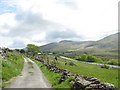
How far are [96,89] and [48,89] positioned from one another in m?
4.54

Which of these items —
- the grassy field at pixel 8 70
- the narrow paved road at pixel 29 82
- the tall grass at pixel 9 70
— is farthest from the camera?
the tall grass at pixel 9 70

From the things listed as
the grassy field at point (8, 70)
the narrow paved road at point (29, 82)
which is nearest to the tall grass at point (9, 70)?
the grassy field at point (8, 70)

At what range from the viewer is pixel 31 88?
13961mm

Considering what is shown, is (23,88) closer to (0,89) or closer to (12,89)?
(12,89)

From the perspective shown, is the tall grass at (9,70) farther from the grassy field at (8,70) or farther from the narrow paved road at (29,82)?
the narrow paved road at (29,82)

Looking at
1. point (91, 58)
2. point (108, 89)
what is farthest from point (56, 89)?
point (91, 58)

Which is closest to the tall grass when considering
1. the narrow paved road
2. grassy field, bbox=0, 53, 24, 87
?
grassy field, bbox=0, 53, 24, 87

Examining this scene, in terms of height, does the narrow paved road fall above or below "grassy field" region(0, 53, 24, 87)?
below

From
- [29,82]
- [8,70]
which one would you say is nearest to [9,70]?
[8,70]

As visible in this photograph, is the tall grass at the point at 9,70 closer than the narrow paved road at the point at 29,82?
No

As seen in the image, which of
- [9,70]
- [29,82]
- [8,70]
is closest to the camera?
[29,82]

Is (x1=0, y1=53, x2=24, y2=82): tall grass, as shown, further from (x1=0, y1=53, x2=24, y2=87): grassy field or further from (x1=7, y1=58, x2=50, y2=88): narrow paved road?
(x1=7, y1=58, x2=50, y2=88): narrow paved road

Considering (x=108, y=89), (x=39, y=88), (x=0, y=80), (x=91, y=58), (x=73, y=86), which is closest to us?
(x=108, y=89)

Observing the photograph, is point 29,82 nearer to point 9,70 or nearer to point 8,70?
point 8,70
